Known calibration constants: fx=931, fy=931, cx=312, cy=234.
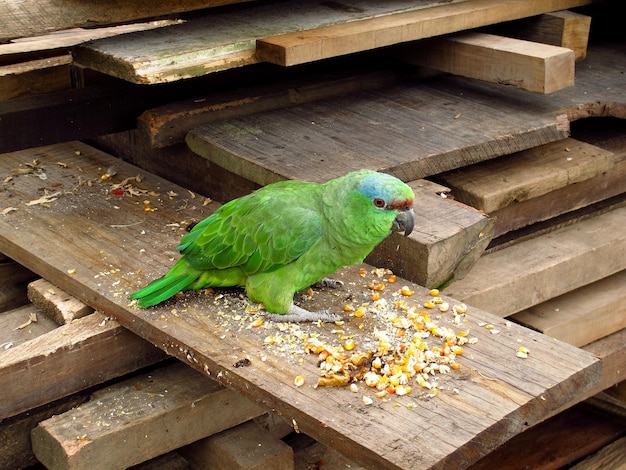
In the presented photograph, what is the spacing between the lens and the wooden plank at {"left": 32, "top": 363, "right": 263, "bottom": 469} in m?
2.63

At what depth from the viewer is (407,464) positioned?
6.98ft

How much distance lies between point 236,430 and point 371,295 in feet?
2.07

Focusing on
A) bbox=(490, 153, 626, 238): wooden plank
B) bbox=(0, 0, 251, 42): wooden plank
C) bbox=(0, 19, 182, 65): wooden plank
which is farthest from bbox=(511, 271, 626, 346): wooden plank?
bbox=(0, 19, 182, 65): wooden plank

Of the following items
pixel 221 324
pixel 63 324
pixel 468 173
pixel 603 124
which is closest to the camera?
pixel 221 324

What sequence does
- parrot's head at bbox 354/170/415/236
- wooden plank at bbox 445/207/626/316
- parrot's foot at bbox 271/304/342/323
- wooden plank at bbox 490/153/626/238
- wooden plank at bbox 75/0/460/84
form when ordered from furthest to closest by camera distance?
wooden plank at bbox 490/153/626/238 → wooden plank at bbox 445/207/626/316 → wooden plank at bbox 75/0/460/84 → parrot's foot at bbox 271/304/342/323 → parrot's head at bbox 354/170/415/236

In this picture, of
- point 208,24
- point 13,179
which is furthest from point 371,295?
point 13,179

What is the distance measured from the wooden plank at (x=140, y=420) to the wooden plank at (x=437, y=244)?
2.20 feet

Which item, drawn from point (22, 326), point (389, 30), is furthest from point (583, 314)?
point (22, 326)

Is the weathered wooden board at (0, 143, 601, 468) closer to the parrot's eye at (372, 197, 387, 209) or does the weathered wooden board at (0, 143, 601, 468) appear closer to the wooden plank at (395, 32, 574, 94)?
the parrot's eye at (372, 197, 387, 209)

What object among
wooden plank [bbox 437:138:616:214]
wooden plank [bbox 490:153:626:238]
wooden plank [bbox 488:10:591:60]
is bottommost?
wooden plank [bbox 490:153:626:238]

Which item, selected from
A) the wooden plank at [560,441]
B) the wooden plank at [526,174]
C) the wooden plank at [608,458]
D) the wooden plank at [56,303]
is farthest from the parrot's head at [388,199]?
the wooden plank at [608,458]

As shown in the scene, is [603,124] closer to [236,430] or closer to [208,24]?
[208,24]

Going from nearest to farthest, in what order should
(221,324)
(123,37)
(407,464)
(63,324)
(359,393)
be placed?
(407,464) → (359,393) → (221,324) → (63,324) → (123,37)

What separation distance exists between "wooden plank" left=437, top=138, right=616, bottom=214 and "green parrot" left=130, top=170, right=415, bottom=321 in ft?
2.49
